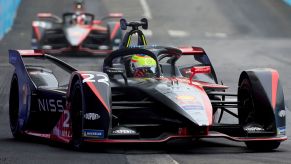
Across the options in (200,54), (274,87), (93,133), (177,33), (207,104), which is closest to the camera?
(93,133)

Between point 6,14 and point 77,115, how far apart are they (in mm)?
24937

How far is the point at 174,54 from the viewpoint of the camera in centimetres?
1419

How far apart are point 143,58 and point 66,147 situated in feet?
5.69

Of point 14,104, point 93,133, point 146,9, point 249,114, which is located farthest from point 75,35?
point 93,133

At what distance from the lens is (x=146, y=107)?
12.4 meters

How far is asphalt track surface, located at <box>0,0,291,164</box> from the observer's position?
1145 cm

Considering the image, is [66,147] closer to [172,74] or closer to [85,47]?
[172,74]

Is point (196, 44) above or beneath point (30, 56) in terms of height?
beneath

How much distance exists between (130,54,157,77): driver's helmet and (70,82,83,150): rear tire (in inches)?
50.4

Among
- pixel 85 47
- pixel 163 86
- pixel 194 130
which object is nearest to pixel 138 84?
pixel 163 86

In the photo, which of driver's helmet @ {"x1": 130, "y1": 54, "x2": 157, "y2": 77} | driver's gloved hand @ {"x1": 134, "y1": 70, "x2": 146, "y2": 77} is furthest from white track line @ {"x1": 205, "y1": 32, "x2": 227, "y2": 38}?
driver's gloved hand @ {"x1": 134, "y1": 70, "x2": 146, "y2": 77}

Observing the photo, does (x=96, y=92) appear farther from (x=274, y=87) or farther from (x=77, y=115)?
(x=274, y=87)

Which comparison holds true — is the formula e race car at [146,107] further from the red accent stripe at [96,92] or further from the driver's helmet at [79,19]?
the driver's helmet at [79,19]

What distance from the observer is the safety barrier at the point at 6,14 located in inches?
1374
